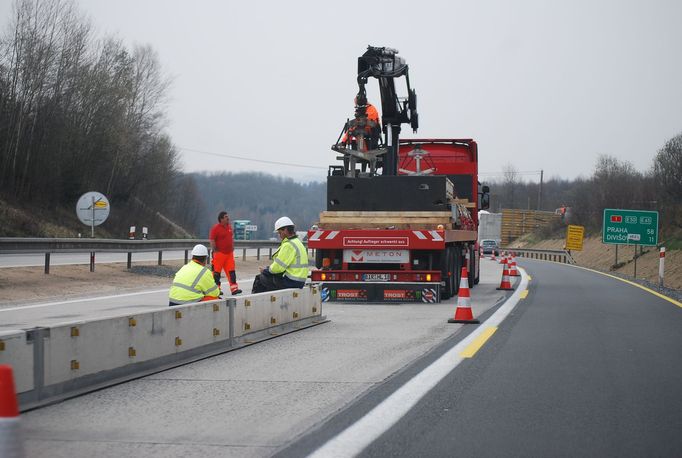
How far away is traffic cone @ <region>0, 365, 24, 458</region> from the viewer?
10.0 ft

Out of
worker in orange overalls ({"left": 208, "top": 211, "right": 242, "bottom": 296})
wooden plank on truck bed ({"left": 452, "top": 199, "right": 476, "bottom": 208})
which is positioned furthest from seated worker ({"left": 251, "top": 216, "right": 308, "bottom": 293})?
wooden plank on truck bed ({"left": 452, "top": 199, "right": 476, "bottom": 208})

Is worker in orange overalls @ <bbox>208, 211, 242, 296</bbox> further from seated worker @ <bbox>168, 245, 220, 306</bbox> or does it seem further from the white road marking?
Answer: the white road marking

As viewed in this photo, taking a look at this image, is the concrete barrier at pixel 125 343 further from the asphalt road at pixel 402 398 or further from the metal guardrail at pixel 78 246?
the metal guardrail at pixel 78 246

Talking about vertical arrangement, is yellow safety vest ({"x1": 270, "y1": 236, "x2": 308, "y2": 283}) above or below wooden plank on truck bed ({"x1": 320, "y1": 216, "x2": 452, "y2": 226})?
below

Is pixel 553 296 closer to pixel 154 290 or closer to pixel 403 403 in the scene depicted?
pixel 154 290

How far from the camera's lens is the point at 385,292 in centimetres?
1747

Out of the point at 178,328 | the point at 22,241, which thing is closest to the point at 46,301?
Result: the point at 22,241

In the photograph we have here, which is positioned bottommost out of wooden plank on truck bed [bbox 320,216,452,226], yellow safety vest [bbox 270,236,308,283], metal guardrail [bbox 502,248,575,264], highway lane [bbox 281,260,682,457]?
metal guardrail [bbox 502,248,575,264]

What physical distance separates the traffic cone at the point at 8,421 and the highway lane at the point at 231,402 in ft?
7.33

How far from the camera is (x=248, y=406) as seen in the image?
6.73 metres

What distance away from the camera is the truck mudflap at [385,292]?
17391 millimetres

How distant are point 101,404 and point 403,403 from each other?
234 cm

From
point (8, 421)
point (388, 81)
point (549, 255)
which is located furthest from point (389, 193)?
point (549, 255)

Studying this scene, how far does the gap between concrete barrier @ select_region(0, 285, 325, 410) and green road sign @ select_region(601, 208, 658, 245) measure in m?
28.0
